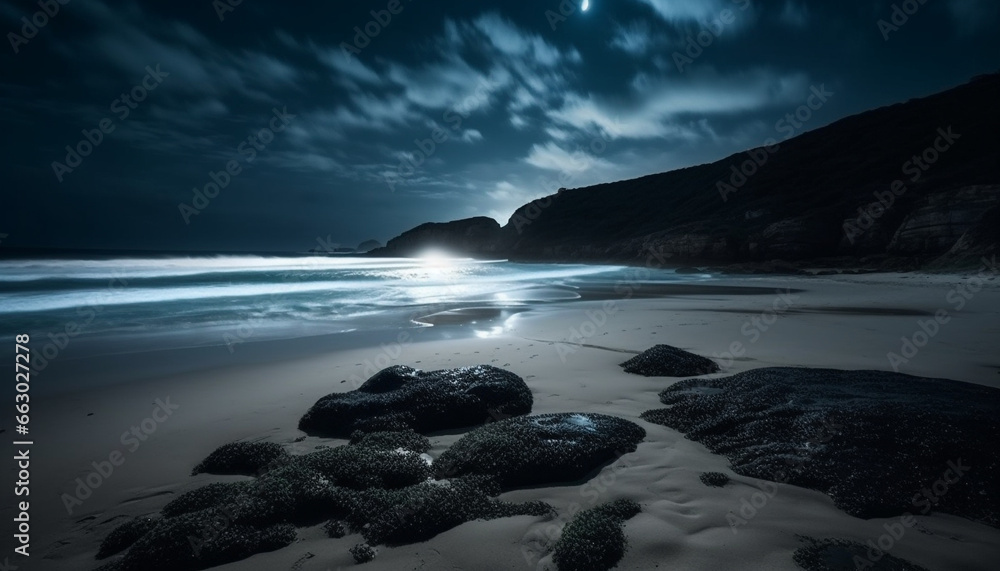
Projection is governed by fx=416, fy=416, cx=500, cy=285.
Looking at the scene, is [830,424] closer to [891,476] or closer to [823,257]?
[891,476]

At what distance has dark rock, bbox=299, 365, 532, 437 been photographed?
15.4 ft

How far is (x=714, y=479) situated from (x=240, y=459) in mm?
4160

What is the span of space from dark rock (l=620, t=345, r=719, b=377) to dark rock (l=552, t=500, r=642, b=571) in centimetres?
389

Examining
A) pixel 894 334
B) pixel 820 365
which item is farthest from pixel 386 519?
pixel 894 334

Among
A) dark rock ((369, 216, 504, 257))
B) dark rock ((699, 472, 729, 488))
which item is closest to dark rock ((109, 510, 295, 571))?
dark rock ((699, 472, 729, 488))

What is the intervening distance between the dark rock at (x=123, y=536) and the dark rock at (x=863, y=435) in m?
4.44

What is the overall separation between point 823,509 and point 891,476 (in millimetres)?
607

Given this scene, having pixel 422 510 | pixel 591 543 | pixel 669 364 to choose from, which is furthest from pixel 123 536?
pixel 669 364

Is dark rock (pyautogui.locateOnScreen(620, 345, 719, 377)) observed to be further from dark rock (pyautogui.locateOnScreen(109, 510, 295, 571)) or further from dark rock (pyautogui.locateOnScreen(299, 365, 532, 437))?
dark rock (pyautogui.locateOnScreen(109, 510, 295, 571))

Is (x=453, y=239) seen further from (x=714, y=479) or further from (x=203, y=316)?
(x=714, y=479)

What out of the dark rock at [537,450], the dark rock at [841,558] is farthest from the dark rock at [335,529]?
the dark rock at [841,558]

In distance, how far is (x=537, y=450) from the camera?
357 centimetres

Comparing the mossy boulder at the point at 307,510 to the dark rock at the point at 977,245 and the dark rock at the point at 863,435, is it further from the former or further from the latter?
the dark rock at the point at 977,245

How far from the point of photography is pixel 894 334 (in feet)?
28.3
